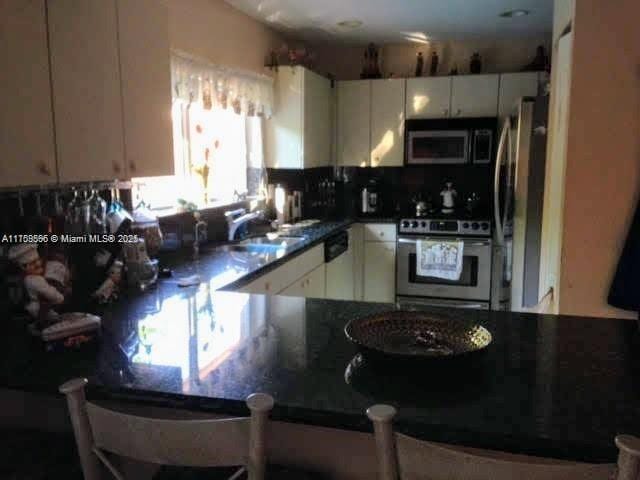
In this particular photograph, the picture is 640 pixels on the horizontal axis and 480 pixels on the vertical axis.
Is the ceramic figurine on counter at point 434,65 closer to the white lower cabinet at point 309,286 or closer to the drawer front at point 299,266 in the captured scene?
the drawer front at point 299,266

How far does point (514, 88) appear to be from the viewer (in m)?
4.30

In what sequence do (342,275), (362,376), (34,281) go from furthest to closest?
(342,275), (34,281), (362,376)

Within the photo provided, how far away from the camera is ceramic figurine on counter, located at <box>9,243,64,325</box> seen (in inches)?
65.9

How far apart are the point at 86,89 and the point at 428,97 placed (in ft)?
10.7

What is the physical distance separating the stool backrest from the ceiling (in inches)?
119

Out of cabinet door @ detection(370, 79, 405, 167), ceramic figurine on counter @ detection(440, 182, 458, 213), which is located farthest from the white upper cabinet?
ceramic figurine on counter @ detection(440, 182, 458, 213)

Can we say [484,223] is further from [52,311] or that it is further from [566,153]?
[52,311]

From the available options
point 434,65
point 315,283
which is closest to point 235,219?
point 315,283

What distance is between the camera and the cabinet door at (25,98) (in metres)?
1.50

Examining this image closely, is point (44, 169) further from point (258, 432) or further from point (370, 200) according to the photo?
point (370, 200)

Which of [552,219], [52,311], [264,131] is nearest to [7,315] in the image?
[52,311]

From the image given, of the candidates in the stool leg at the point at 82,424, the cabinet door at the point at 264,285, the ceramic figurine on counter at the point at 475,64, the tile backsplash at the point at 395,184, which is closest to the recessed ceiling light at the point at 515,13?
the ceramic figurine on counter at the point at 475,64

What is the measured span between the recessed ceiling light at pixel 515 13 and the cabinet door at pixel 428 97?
73 centimetres

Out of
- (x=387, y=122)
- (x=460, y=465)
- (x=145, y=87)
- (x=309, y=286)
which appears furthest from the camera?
(x=387, y=122)
